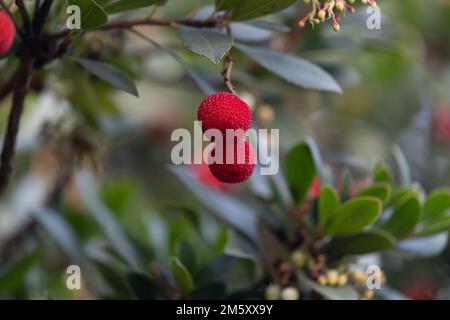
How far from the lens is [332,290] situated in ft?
3.53

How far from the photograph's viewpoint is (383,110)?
202 centimetres

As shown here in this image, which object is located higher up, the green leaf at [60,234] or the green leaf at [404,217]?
the green leaf at [60,234]

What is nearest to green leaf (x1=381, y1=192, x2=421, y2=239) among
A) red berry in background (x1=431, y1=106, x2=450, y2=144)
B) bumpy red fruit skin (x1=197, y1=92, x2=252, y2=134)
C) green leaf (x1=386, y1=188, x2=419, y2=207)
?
green leaf (x1=386, y1=188, x2=419, y2=207)

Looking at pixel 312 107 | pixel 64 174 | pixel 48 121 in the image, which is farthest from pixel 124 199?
pixel 312 107

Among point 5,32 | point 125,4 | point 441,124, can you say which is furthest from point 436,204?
point 441,124

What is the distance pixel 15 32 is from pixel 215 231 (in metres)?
0.63

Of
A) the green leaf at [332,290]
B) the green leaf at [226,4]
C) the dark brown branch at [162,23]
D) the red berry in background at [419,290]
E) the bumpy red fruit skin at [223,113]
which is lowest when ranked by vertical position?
the red berry in background at [419,290]

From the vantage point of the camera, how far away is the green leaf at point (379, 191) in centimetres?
111

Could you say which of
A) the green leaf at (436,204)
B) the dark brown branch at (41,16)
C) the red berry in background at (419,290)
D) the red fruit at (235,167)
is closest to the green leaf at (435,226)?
the green leaf at (436,204)

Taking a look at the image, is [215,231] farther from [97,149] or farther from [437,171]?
[437,171]

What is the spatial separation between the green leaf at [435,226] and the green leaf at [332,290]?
0.14 metres

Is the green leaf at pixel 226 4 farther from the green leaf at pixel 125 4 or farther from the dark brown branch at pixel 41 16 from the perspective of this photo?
the dark brown branch at pixel 41 16
